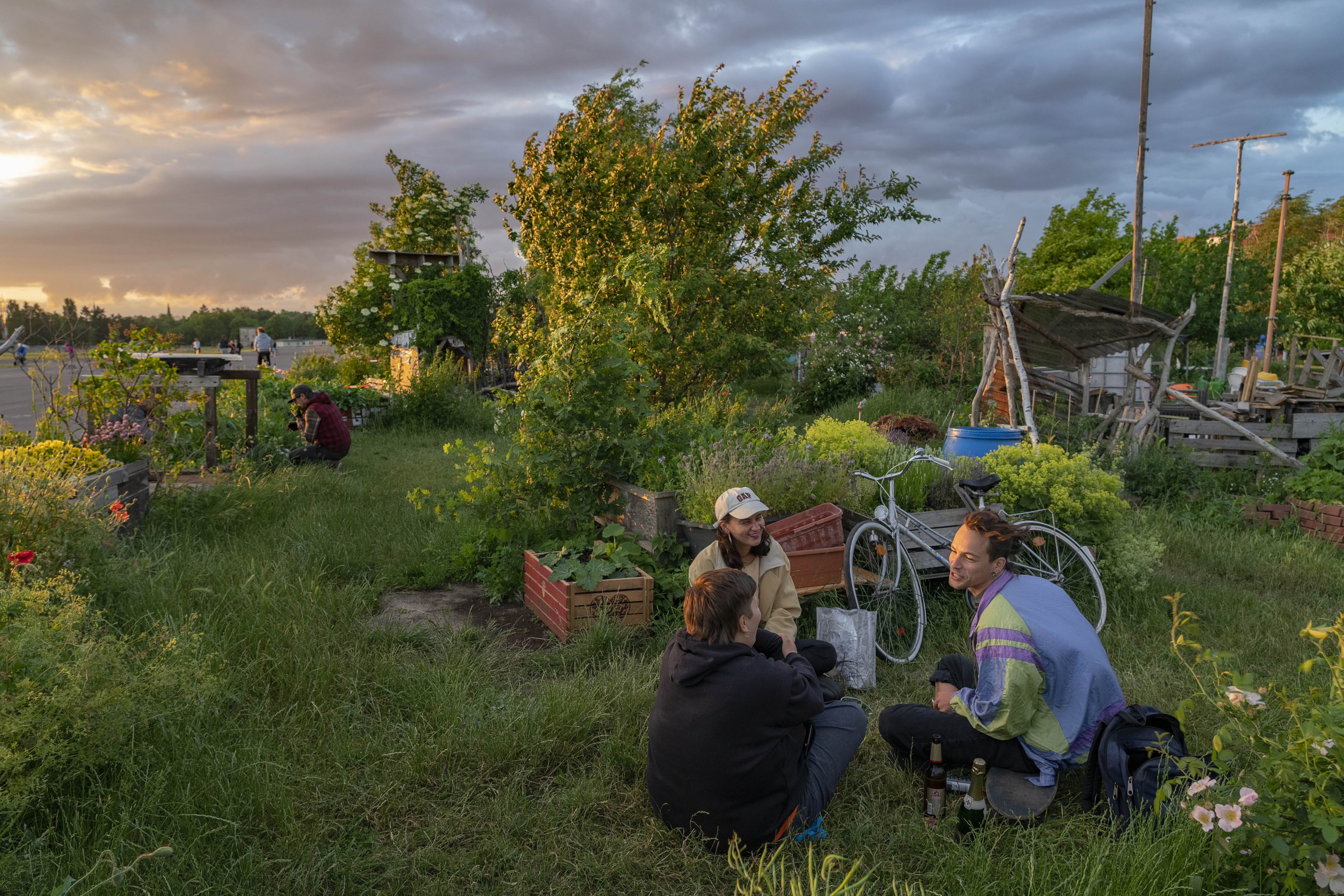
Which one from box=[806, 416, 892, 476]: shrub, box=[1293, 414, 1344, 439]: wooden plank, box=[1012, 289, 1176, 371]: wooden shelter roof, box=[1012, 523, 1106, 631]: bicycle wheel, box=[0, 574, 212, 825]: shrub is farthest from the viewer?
box=[1293, 414, 1344, 439]: wooden plank

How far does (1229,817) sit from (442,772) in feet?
9.41

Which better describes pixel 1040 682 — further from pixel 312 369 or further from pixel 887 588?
pixel 312 369

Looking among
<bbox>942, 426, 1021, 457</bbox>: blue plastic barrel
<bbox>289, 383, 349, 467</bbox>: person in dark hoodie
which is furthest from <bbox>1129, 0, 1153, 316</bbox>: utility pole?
<bbox>289, 383, 349, 467</bbox>: person in dark hoodie

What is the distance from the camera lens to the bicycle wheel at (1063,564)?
227 inches

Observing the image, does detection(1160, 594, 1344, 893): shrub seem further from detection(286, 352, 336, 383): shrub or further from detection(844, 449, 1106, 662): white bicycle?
detection(286, 352, 336, 383): shrub

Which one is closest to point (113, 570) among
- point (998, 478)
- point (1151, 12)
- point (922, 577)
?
point (922, 577)

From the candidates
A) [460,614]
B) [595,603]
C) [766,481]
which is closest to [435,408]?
[460,614]

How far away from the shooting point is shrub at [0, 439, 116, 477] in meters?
4.86

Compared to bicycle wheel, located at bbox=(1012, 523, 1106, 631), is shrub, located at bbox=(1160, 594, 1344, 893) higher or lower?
higher

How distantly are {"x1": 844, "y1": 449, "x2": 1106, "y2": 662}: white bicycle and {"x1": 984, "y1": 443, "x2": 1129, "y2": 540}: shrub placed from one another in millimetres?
160

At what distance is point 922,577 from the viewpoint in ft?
18.3

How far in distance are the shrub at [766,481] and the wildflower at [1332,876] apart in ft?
12.1

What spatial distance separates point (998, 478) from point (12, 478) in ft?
21.4

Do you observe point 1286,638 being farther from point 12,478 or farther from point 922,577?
point 12,478
